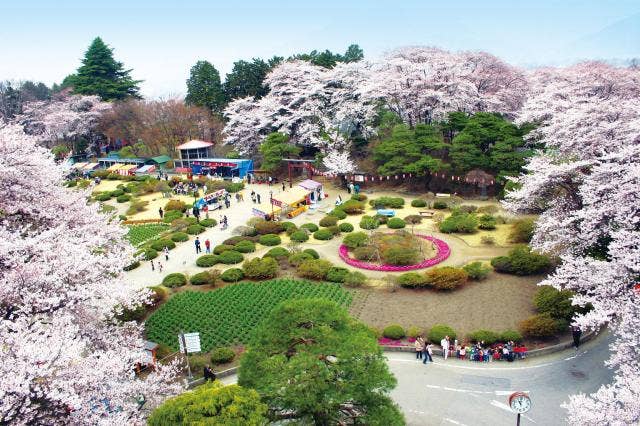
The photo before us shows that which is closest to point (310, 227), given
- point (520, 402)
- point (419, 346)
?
point (419, 346)

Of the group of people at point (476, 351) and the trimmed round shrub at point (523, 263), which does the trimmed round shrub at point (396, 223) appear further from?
the group of people at point (476, 351)

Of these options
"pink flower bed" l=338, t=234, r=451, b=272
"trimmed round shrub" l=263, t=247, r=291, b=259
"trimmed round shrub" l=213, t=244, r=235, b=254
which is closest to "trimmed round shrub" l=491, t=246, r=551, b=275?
"pink flower bed" l=338, t=234, r=451, b=272

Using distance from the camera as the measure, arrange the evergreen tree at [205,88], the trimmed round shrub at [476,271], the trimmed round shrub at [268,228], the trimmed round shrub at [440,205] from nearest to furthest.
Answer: the trimmed round shrub at [476,271]
the trimmed round shrub at [268,228]
the trimmed round shrub at [440,205]
the evergreen tree at [205,88]

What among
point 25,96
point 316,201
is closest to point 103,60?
point 25,96

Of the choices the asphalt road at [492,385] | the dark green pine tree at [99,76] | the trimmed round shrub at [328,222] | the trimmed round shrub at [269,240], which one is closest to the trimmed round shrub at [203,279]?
the trimmed round shrub at [269,240]

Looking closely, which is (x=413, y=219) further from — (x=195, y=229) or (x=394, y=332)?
(x=195, y=229)

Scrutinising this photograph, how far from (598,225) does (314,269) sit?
1490cm

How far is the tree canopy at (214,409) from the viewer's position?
11008 mm

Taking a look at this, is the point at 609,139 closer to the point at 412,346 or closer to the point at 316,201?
the point at 412,346

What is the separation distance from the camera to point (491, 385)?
19344 mm

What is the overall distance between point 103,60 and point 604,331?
260 feet

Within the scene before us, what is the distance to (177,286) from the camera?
29.6 m

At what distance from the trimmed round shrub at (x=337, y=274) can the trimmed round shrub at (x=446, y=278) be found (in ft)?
15.6

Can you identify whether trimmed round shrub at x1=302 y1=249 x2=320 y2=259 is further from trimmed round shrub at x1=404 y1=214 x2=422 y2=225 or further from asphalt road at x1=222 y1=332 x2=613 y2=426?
asphalt road at x1=222 y1=332 x2=613 y2=426
